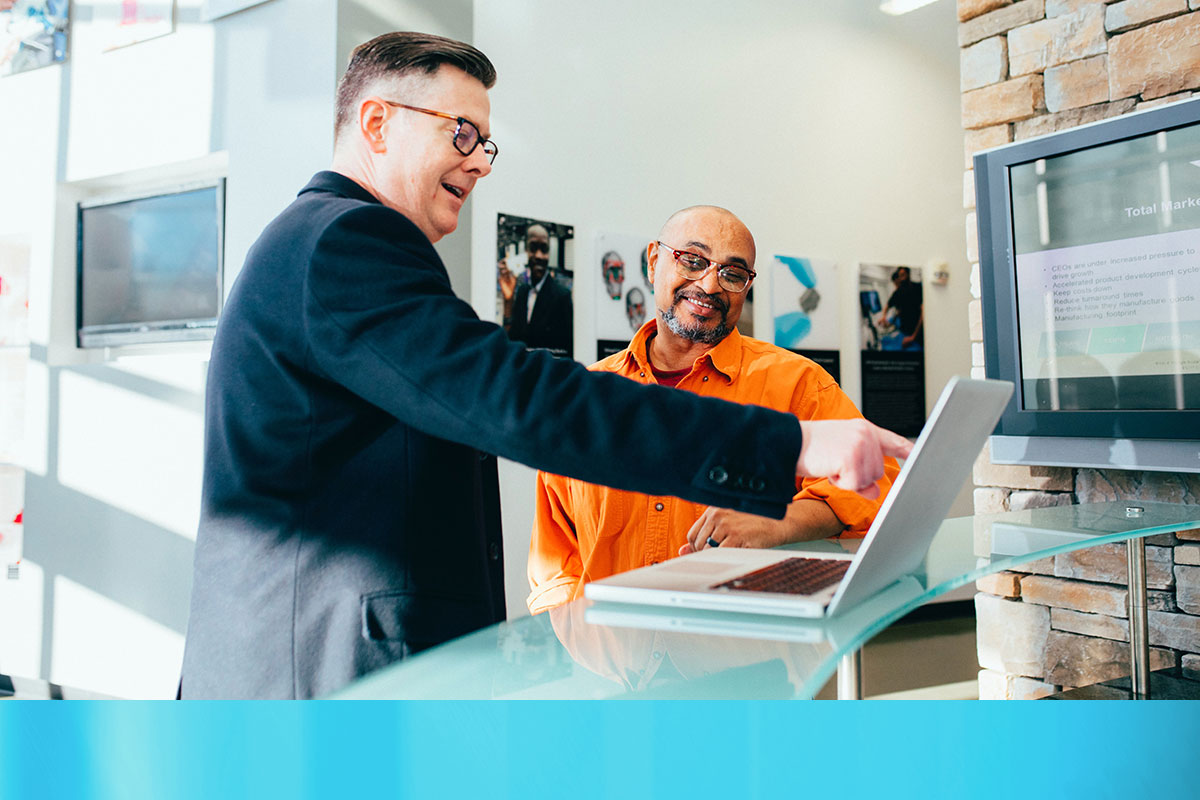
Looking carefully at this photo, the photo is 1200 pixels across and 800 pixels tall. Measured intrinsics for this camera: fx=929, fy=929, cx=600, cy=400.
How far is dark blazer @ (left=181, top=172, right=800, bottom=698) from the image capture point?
100 centimetres

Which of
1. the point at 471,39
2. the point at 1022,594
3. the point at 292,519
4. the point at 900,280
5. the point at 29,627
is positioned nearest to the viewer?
the point at 292,519

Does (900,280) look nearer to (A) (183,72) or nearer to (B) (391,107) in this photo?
(A) (183,72)

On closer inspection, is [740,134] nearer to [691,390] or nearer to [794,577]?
[691,390]

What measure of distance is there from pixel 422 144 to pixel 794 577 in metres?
0.80

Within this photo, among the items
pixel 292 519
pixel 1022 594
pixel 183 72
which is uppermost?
pixel 183 72

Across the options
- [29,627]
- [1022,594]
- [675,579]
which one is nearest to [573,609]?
[675,579]

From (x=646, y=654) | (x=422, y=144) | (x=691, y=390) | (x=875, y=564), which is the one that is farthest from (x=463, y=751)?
(x=691, y=390)

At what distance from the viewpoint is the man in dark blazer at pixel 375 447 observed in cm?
100

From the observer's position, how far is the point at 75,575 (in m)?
4.12

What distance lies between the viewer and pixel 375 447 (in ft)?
3.77

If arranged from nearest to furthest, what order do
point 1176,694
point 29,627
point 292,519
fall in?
point 292,519 → point 1176,694 → point 29,627

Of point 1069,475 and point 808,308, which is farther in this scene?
point 808,308

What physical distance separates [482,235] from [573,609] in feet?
10.1

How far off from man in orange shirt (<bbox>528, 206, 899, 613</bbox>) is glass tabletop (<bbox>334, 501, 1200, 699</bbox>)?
826mm
